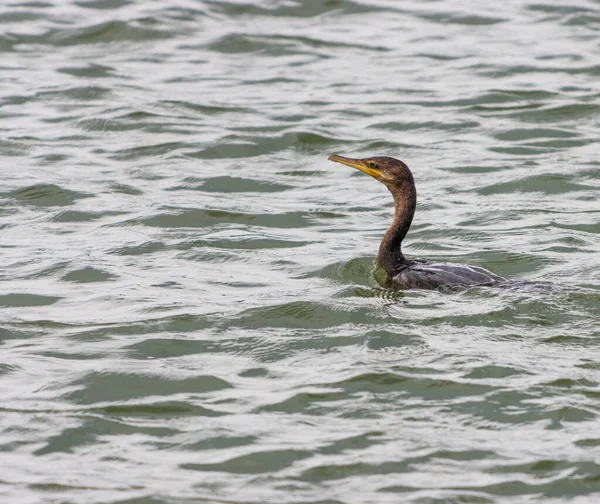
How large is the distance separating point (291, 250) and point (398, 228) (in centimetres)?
104

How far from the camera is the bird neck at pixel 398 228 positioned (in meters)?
9.89

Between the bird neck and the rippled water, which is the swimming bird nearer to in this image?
the bird neck

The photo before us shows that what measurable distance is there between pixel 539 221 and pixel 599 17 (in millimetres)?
8615

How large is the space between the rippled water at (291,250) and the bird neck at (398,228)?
9.6 inches

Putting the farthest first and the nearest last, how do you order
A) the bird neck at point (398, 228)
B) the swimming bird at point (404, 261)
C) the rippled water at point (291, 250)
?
the bird neck at point (398, 228) → the swimming bird at point (404, 261) → the rippled water at point (291, 250)

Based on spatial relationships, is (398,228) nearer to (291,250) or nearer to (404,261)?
(404,261)

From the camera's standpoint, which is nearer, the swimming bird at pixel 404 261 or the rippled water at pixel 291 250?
the rippled water at pixel 291 250

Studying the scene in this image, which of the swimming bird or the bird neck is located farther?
the bird neck

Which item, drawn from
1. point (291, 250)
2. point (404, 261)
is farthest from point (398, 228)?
point (291, 250)

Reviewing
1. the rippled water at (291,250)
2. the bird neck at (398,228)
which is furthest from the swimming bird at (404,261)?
the rippled water at (291,250)

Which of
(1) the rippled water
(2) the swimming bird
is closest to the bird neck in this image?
(2) the swimming bird

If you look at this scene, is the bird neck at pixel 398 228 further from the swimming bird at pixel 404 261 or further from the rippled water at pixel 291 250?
the rippled water at pixel 291 250

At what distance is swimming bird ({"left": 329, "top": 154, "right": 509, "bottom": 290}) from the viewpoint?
912 centimetres

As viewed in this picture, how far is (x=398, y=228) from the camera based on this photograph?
10000 mm
